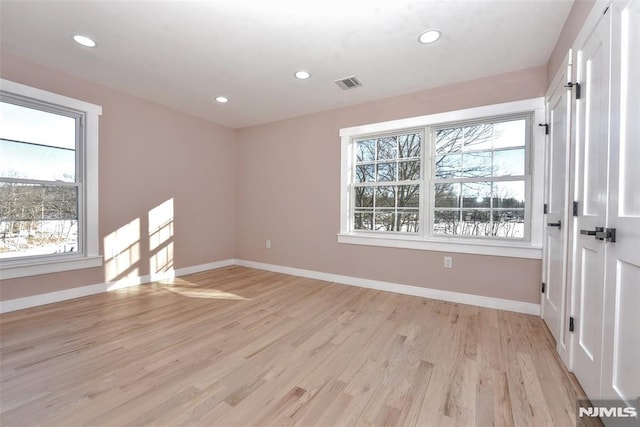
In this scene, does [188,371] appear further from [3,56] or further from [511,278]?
[3,56]

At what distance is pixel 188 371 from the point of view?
1.81m

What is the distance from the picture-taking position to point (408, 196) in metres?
3.62

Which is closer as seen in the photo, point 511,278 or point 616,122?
point 616,122

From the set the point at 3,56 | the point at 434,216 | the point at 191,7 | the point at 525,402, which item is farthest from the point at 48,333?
the point at 434,216

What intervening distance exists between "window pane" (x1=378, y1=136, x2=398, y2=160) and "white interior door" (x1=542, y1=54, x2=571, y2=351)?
162 centimetres

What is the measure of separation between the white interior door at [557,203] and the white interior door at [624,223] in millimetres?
697

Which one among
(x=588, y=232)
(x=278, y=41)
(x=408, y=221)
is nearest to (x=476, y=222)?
(x=408, y=221)

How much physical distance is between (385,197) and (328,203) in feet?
2.80

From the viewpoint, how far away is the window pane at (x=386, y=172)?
3.73 metres

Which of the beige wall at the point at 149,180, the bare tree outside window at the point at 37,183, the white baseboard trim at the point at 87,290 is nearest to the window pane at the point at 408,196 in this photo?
the beige wall at the point at 149,180

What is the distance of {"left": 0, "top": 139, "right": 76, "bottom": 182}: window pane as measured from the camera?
2777 mm

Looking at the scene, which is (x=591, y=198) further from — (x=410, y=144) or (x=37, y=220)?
(x=37, y=220)

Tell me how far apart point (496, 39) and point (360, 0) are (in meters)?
1.34

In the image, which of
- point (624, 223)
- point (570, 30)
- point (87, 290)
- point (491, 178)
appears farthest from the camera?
point (87, 290)
